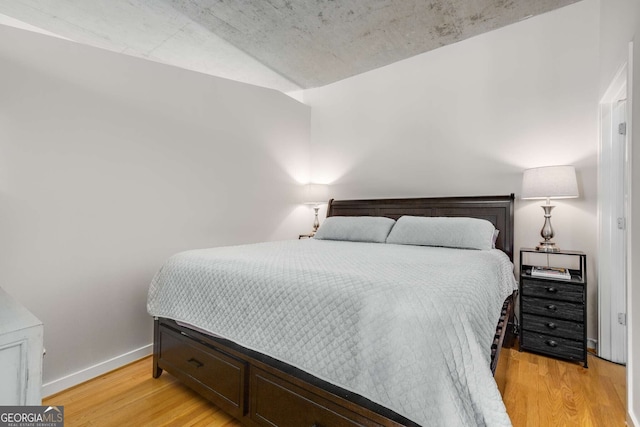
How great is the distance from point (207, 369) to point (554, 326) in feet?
8.11

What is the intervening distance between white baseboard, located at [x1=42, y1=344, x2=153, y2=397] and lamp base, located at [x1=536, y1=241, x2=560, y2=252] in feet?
10.8

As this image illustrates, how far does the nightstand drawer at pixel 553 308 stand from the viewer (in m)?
2.18

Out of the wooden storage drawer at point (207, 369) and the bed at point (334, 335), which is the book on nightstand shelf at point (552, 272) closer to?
the bed at point (334, 335)

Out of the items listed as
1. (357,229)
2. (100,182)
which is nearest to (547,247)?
(357,229)

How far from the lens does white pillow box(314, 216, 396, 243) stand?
9.44 ft

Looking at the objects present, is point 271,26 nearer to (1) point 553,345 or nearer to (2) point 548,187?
(2) point 548,187

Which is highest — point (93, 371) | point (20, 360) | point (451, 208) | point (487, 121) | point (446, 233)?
point (487, 121)

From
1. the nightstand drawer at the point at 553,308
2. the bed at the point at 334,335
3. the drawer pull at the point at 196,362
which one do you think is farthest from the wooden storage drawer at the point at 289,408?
the nightstand drawer at the point at 553,308

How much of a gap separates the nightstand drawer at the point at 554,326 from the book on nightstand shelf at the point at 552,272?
0.32m

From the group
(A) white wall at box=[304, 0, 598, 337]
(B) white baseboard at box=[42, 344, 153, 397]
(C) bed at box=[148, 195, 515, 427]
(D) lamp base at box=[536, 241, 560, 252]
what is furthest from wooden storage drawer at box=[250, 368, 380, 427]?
(A) white wall at box=[304, 0, 598, 337]

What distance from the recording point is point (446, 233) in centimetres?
251

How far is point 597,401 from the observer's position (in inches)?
69.0

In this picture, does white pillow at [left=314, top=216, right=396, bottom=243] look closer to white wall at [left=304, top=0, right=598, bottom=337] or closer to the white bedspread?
white wall at [left=304, top=0, right=598, bottom=337]

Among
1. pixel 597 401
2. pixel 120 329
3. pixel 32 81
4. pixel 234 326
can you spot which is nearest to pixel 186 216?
pixel 120 329
